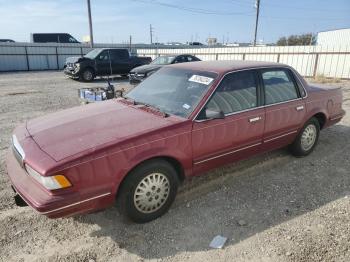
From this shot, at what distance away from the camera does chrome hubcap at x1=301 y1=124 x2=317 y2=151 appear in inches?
195

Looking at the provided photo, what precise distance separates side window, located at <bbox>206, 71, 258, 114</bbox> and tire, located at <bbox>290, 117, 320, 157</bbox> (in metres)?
1.30

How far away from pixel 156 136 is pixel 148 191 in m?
0.59

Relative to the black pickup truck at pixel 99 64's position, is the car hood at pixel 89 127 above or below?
above

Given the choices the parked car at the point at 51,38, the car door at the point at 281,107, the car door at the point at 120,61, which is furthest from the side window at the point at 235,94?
the parked car at the point at 51,38

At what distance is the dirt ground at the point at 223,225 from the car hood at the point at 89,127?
3.12ft

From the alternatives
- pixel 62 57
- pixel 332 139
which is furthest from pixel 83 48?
pixel 332 139

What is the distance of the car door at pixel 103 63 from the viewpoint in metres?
16.4

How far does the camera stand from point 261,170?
180 inches

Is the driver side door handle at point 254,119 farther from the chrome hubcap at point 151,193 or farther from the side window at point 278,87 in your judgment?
the chrome hubcap at point 151,193

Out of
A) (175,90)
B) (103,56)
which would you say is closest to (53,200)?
(175,90)

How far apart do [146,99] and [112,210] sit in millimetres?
1464

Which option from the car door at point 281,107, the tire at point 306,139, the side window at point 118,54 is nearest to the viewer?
the car door at point 281,107

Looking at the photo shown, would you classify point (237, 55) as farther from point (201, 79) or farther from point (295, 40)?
point (295, 40)

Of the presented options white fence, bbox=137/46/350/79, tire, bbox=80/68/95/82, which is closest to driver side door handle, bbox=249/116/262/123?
white fence, bbox=137/46/350/79
